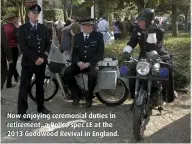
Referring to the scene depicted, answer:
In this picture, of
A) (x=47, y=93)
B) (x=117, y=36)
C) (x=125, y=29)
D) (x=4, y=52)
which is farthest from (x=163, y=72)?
(x=125, y=29)

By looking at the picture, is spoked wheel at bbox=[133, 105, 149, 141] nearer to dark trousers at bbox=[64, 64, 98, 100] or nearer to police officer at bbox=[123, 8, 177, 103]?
police officer at bbox=[123, 8, 177, 103]

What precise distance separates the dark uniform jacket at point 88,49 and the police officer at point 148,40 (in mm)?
1005

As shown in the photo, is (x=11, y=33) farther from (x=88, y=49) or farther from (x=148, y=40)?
(x=148, y=40)

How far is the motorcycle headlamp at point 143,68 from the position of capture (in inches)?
203

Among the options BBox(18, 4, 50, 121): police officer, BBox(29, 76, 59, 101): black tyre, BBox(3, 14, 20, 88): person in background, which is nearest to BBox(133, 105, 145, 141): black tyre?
BBox(18, 4, 50, 121): police officer

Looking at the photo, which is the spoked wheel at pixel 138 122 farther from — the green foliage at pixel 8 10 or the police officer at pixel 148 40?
the green foliage at pixel 8 10

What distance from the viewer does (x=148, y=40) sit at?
5.75 metres

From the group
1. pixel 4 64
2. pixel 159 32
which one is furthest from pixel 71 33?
pixel 159 32

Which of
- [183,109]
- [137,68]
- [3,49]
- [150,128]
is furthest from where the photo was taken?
[183,109]

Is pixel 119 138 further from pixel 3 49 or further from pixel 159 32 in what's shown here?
pixel 3 49

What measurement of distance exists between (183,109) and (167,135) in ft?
4.90

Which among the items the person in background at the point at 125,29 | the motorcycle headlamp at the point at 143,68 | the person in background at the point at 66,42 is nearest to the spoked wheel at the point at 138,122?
the motorcycle headlamp at the point at 143,68

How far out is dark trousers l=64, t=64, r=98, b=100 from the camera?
6.74 meters

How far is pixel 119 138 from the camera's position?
5402mm
